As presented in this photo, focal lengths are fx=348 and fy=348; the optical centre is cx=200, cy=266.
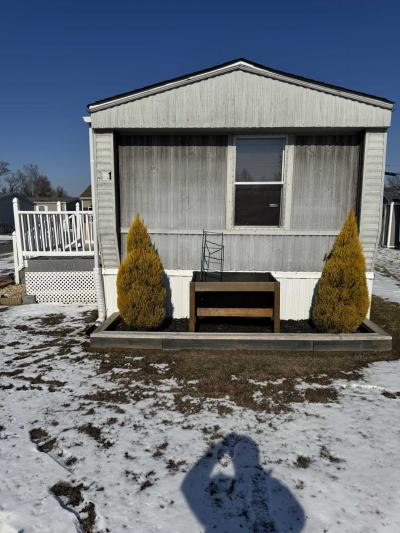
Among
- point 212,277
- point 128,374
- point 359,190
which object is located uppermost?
point 359,190

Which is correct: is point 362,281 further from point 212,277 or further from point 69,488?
point 69,488

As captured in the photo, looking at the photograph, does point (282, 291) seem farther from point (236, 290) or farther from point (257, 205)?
point (257, 205)

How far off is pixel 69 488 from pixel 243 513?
43.2 inches

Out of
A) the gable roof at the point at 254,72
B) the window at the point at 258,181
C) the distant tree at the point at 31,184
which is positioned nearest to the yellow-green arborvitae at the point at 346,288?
the window at the point at 258,181

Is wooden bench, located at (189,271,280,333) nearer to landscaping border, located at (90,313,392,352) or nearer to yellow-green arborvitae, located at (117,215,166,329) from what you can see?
landscaping border, located at (90,313,392,352)

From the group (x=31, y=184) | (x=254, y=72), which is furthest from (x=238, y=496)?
(x=31, y=184)

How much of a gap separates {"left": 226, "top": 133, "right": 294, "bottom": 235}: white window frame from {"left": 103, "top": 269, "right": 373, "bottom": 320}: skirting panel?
711mm

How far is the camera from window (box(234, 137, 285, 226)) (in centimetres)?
503

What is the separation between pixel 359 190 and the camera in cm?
495

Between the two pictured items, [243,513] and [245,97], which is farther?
[245,97]

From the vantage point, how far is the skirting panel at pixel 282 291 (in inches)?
206

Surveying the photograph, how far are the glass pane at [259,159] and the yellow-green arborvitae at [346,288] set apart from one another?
4.25 ft

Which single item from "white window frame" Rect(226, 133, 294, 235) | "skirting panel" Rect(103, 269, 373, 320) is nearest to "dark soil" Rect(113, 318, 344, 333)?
"skirting panel" Rect(103, 269, 373, 320)

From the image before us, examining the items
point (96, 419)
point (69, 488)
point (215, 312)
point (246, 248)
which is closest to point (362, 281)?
point (246, 248)
